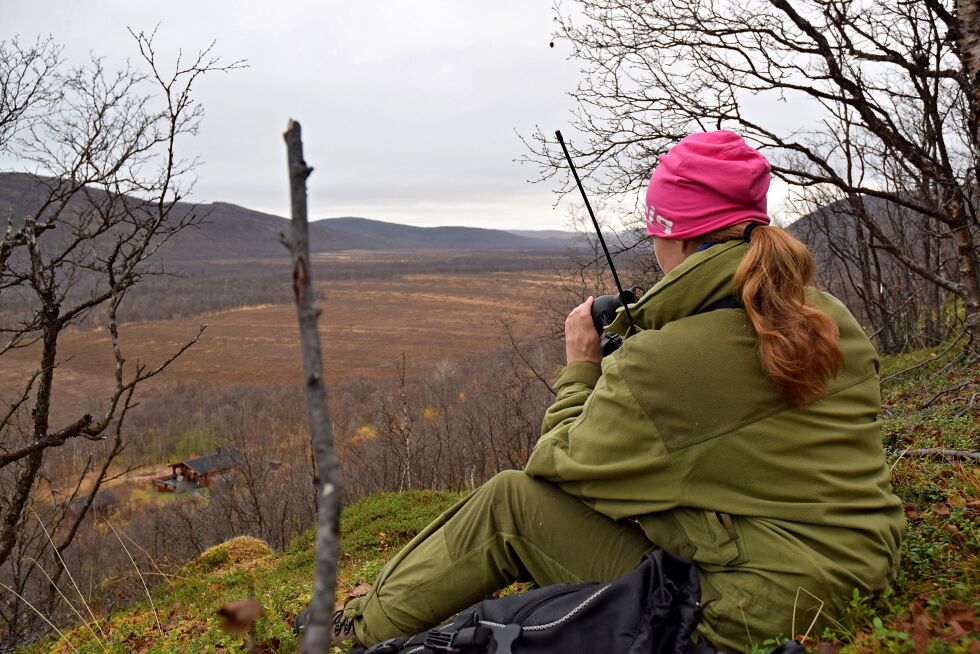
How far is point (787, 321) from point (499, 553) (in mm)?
1204

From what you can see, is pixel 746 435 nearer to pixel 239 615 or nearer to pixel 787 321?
pixel 787 321

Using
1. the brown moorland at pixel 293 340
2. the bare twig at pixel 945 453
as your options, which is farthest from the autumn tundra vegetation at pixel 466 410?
the brown moorland at pixel 293 340

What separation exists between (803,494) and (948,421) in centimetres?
399

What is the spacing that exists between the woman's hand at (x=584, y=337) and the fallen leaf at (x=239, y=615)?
1.78 metres

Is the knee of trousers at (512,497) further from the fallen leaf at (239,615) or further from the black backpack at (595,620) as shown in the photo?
the fallen leaf at (239,615)

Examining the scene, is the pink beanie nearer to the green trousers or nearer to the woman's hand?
the woman's hand

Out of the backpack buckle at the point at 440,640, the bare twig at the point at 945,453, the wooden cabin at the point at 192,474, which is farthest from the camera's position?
the wooden cabin at the point at 192,474

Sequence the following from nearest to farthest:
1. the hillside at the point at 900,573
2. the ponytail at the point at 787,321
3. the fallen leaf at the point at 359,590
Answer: the ponytail at the point at 787,321 → the hillside at the point at 900,573 → the fallen leaf at the point at 359,590

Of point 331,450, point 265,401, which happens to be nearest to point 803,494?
point 331,450

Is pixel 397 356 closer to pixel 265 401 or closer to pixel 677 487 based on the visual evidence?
pixel 265 401

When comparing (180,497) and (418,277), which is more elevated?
(418,277)

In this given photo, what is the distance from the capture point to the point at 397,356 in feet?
220

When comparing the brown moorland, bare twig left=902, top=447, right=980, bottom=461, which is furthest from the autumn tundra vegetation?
the brown moorland

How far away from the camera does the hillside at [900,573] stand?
181 cm
